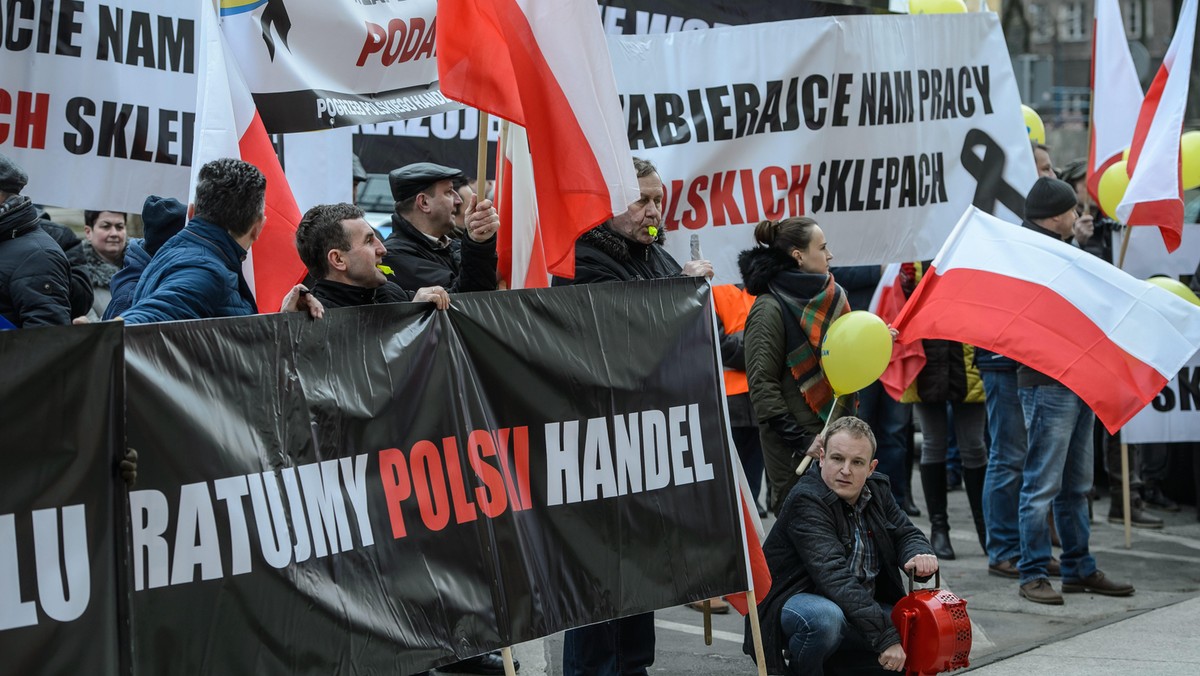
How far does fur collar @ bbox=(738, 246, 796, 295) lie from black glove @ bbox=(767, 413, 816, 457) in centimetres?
61

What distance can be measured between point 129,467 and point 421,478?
0.95m

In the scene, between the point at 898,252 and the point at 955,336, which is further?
the point at 898,252

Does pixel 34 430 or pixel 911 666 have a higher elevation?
pixel 34 430

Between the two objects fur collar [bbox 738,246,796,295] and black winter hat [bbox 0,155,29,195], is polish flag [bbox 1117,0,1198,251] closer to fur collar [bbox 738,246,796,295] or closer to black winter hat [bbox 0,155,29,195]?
fur collar [bbox 738,246,796,295]

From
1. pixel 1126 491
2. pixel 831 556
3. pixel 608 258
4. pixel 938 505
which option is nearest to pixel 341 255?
pixel 608 258

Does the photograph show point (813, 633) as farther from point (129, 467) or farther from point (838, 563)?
point (129, 467)

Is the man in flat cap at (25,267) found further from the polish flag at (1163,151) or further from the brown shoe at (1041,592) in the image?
the polish flag at (1163,151)

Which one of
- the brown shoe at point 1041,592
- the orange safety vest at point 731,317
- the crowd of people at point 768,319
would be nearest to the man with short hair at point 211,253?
the crowd of people at point 768,319

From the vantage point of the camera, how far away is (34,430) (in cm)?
349

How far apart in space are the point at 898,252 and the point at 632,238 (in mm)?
2720

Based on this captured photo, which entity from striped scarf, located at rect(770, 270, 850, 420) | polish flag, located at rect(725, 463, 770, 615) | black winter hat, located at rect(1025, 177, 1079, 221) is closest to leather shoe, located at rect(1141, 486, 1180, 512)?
black winter hat, located at rect(1025, 177, 1079, 221)

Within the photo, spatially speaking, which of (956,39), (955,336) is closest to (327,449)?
(955,336)

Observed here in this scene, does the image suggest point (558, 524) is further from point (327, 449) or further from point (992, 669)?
point (992, 669)

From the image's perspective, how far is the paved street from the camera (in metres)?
6.12
